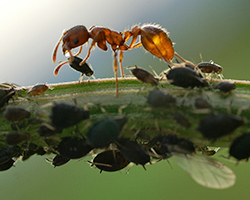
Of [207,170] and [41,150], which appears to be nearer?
[207,170]

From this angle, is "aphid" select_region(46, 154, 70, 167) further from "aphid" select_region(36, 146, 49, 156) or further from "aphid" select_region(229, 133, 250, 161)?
"aphid" select_region(229, 133, 250, 161)

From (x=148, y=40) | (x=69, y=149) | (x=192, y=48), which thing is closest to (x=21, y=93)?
(x=69, y=149)

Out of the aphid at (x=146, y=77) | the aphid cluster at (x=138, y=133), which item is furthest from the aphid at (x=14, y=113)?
the aphid at (x=146, y=77)

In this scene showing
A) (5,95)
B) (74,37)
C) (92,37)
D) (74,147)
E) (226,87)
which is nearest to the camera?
(74,147)

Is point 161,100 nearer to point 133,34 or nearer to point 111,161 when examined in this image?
point 111,161

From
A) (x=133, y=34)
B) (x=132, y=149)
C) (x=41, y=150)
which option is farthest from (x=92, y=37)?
(x=132, y=149)

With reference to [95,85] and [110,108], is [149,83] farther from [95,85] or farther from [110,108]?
[95,85]

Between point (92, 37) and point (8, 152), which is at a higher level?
point (92, 37)
